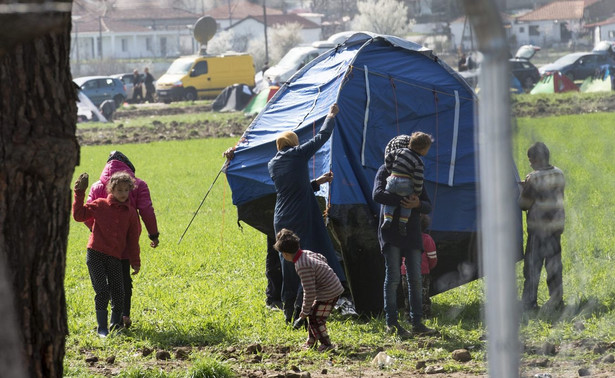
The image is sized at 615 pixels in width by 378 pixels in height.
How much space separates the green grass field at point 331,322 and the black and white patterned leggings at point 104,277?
0.31 m

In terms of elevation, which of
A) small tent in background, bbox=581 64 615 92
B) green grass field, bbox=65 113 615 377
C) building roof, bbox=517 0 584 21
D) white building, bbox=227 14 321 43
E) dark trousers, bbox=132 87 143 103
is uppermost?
white building, bbox=227 14 321 43

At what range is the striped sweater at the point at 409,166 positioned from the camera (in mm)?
7355

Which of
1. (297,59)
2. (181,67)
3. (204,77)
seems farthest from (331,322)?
(181,67)

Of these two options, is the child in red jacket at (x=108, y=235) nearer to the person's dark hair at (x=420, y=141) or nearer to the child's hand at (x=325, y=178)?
the child's hand at (x=325, y=178)

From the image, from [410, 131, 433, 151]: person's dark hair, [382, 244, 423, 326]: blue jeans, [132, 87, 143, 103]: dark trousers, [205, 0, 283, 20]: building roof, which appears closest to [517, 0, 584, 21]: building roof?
[410, 131, 433, 151]: person's dark hair

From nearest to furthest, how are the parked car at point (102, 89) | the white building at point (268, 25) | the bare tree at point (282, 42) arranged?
the parked car at point (102, 89) < the bare tree at point (282, 42) < the white building at point (268, 25)

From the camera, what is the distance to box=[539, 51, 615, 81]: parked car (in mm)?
4375

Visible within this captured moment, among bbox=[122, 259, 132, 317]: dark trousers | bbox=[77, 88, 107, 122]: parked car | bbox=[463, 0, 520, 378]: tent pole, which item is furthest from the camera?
bbox=[77, 88, 107, 122]: parked car

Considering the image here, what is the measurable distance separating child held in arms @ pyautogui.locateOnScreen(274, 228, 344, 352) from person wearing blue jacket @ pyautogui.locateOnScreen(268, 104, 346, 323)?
0.58m

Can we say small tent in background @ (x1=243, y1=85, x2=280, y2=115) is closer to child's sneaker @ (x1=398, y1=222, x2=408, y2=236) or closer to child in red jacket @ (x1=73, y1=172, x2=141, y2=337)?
child in red jacket @ (x1=73, y1=172, x2=141, y2=337)

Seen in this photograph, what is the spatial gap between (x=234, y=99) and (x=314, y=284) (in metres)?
27.8

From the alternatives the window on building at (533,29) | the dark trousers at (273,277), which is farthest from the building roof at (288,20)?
the window on building at (533,29)

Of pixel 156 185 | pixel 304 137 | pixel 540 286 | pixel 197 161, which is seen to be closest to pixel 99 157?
pixel 197 161

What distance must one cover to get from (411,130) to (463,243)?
1.11 metres
